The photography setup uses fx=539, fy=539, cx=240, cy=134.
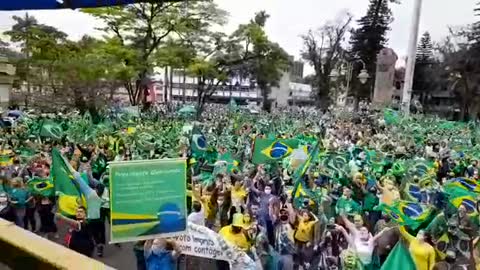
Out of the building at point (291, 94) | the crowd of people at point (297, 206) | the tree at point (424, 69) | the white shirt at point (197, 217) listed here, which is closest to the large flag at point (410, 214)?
the crowd of people at point (297, 206)

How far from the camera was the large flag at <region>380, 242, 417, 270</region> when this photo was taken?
5.72 m

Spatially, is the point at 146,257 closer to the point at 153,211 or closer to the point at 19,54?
the point at 153,211

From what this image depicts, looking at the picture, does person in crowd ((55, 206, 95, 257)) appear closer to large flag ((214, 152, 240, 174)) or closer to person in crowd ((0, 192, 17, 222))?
person in crowd ((0, 192, 17, 222))

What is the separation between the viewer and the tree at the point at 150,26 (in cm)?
2914

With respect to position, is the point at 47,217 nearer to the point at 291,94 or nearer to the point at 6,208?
the point at 6,208

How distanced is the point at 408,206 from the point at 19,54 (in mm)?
32465

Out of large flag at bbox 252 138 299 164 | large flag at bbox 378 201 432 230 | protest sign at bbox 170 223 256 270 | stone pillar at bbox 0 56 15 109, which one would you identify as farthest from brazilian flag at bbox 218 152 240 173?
stone pillar at bbox 0 56 15 109

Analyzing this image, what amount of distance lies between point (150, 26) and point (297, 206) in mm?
23996

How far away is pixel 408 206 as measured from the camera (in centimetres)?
672

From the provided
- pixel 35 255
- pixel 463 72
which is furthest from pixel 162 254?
pixel 463 72

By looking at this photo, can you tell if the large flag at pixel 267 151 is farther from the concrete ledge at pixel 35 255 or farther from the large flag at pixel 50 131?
the concrete ledge at pixel 35 255

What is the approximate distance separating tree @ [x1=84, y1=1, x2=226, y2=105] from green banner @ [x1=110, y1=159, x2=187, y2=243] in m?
24.6

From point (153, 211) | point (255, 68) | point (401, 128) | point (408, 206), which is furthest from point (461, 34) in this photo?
point (153, 211)

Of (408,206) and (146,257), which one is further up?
(408,206)
